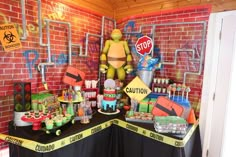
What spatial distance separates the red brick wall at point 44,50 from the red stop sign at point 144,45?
549 mm

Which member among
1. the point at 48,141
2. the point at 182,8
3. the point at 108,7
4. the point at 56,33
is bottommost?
the point at 48,141

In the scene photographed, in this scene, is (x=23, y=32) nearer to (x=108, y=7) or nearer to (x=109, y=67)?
(x=109, y=67)

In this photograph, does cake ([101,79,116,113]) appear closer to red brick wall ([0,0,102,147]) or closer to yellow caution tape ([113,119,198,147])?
yellow caution tape ([113,119,198,147])

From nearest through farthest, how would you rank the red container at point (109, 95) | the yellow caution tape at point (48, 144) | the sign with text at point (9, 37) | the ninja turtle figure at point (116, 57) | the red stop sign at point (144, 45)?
the yellow caution tape at point (48, 144) < the sign with text at point (9, 37) < the red container at point (109, 95) < the red stop sign at point (144, 45) < the ninja turtle figure at point (116, 57)

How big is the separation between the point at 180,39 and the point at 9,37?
5.47 ft

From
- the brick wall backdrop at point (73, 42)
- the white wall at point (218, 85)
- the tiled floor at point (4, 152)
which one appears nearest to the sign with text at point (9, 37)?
the brick wall backdrop at point (73, 42)

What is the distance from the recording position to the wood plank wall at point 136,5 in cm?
162

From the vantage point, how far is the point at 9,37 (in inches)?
55.0

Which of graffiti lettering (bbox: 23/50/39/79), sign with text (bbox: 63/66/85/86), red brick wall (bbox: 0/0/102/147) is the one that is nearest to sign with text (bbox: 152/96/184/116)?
sign with text (bbox: 63/66/85/86)

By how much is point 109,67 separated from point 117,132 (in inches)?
35.6

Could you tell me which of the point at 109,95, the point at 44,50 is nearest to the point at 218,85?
the point at 109,95

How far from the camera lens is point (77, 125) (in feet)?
4.56

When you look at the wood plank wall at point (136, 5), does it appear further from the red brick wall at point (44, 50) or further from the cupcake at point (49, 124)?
the cupcake at point (49, 124)

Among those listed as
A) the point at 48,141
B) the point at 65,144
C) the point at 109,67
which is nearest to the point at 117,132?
the point at 65,144
